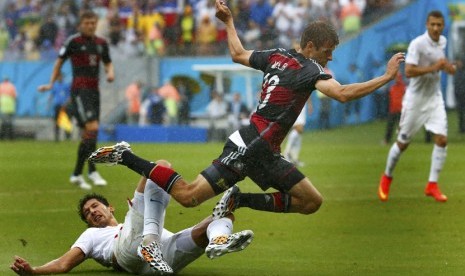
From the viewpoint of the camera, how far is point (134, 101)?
34969 millimetres

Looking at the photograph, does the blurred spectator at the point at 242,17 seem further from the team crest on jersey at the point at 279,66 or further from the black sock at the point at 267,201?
the team crest on jersey at the point at 279,66

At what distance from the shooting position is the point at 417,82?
51.4 feet

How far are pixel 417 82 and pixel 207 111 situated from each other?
19.1 meters

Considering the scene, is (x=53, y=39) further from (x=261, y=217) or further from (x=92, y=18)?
(x=261, y=217)

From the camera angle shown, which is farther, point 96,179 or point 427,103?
point 96,179

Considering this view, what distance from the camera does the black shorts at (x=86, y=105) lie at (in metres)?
16.7

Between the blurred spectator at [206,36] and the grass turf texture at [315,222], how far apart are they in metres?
12.0

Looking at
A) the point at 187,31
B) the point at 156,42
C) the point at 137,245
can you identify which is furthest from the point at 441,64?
the point at 156,42

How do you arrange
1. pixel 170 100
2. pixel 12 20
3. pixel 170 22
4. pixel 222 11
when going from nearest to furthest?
pixel 222 11 < pixel 170 100 < pixel 170 22 < pixel 12 20

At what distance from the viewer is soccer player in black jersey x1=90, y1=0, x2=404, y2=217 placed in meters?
9.13

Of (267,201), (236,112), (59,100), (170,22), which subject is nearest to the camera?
(267,201)

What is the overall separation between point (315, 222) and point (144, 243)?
4.77 meters

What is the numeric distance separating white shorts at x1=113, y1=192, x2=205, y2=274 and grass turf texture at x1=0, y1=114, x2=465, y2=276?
338mm

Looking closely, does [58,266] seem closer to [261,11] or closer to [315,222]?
[315,222]
